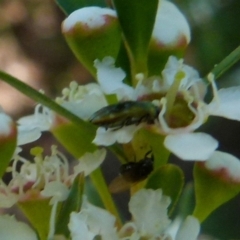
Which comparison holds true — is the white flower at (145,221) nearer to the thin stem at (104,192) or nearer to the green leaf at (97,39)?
the thin stem at (104,192)

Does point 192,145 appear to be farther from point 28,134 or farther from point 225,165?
point 28,134

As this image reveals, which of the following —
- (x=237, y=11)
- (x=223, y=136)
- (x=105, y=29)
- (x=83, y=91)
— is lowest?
(x=223, y=136)

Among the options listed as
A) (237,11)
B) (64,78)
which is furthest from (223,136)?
(64,78)

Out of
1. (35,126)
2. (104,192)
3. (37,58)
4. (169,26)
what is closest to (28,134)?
(35,126)

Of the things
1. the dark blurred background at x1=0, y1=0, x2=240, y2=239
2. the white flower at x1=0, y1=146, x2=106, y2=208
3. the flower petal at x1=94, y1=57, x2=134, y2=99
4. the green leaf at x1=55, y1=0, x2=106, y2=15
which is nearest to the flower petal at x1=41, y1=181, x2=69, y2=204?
the white flower at x1=0, y1=146, x2=106, y2=208

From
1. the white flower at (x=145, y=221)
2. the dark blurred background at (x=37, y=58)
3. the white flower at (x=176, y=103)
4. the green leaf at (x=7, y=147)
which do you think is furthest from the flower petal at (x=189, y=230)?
the dark blurred background at (x=37, y=58)

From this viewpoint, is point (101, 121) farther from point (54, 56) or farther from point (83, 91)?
point (54, 56)

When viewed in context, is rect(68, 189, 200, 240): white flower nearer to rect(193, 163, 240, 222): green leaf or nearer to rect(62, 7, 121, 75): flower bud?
rect(193, 163, 240, 222): green leaf
